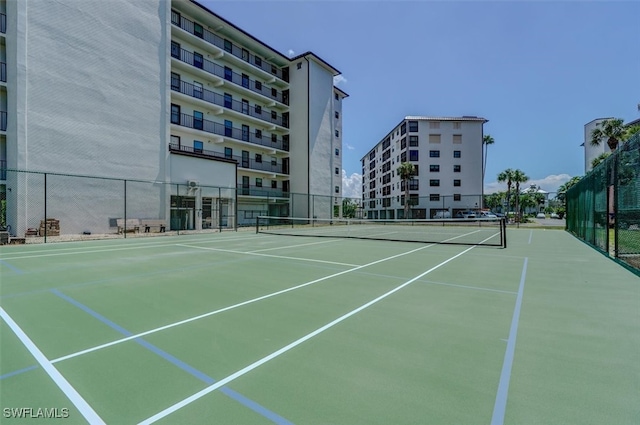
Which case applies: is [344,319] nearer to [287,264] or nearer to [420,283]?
[420,283]

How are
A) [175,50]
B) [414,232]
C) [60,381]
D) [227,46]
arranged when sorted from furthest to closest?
1. [227,46]
2. [175,50]
3. [414,232]
4. [60,381]

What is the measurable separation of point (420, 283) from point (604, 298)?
3060 millimetres

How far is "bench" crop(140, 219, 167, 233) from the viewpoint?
857 inches

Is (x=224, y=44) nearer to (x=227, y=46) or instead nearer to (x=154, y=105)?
(x=227, y=46)

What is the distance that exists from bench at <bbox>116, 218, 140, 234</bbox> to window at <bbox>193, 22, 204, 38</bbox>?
2127 cm

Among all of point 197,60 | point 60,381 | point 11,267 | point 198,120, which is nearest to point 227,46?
point 197,60

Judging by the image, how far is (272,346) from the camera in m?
3.39

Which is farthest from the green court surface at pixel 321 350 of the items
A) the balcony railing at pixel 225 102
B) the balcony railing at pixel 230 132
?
the balcony railing at pixel 225 102

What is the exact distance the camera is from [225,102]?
114 feet

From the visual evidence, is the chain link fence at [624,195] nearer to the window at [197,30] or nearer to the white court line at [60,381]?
the white court line at [60,381]

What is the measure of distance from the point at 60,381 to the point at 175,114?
1227 inches

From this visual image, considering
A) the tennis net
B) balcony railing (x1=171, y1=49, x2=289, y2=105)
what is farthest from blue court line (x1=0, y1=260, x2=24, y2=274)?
balcony railing (x1=171, y1=49, x2=289, y2=105)

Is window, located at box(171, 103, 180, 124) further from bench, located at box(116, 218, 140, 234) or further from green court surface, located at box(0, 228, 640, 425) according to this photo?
green court surface, located at box(0, 228, 640, 425)

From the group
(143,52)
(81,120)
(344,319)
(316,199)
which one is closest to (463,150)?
(316,199)
